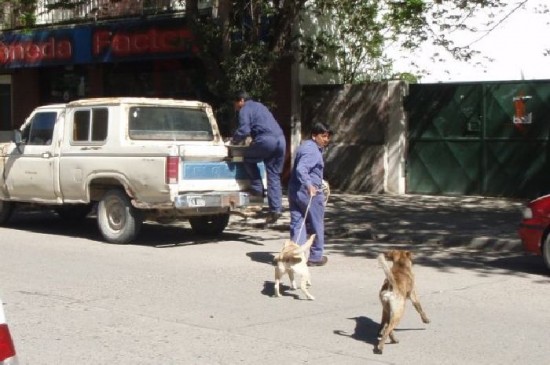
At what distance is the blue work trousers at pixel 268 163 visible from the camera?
12.5 metres

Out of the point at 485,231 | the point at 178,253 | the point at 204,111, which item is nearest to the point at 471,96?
the point at 485,231

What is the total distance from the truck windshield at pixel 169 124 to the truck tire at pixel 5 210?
344 cm

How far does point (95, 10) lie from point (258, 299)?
523 inches

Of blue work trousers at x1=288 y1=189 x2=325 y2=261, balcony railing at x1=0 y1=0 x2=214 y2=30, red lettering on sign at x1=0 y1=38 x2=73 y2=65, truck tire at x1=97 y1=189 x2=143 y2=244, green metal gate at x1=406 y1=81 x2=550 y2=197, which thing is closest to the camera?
blue work trousers at x1=288 y1=189 x2=325 y2=261

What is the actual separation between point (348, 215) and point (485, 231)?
3.07 metres

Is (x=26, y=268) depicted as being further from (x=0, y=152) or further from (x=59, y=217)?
(x=59, y=217)

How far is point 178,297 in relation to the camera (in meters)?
8.84

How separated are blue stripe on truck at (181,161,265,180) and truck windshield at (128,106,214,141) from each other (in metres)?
0.95

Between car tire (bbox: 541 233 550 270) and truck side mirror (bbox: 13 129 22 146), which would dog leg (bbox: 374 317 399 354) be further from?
truck side mirror (bbox: 13 129 22 146)

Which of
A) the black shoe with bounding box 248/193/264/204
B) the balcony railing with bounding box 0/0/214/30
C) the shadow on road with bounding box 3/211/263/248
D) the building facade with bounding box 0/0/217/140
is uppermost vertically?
the balcony railing with bounding box 0/0/214/30

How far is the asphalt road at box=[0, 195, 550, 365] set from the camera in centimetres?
679

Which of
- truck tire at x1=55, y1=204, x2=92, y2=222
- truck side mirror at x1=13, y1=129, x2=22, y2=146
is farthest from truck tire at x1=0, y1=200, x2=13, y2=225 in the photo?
truck side mirror at x1=13, y1=129, x2=22, y2=146

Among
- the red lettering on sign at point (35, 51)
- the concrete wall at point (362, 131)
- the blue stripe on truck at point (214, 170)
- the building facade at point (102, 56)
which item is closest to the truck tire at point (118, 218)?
the blue stripe on truck at point (214, 170)

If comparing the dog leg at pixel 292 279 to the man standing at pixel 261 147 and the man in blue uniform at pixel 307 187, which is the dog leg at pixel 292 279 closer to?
the man in blue uniform at pixel 307 187
